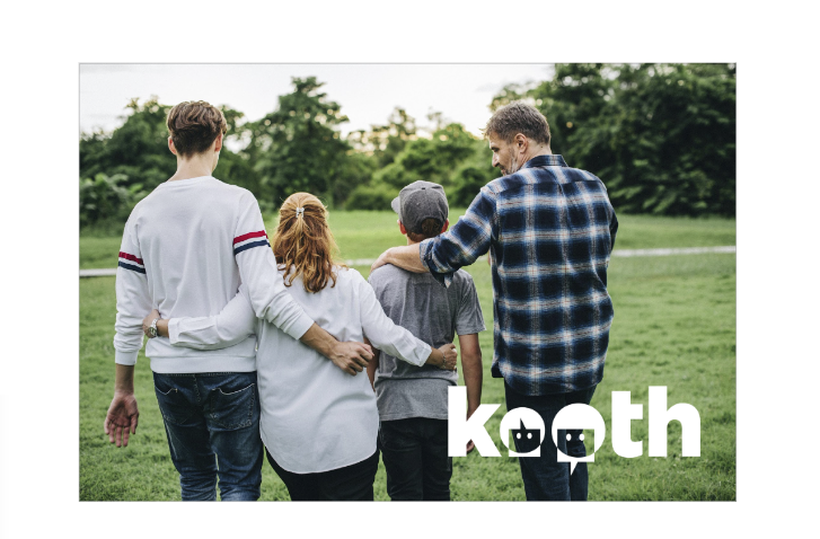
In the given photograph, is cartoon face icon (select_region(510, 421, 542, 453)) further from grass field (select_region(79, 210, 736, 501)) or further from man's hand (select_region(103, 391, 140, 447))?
man's hand (select_region(103, 391, 140, 447))

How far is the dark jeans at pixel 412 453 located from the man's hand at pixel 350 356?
294 mm

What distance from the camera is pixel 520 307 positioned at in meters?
2.30

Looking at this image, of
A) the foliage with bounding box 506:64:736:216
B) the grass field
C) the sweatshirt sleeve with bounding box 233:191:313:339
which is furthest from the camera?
the foliage with bounding box 506:64:736:216

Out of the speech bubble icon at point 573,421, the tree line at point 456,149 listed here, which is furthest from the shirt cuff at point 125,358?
the tree line at point 456,149

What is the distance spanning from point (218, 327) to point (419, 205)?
81 cm

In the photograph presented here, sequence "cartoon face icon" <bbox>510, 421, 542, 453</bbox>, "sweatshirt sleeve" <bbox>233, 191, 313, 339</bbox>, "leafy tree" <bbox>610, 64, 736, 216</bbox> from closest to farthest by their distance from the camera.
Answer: "sweatshirt sleeve" <bbox>233, 191, 313, 339</bbox>, "cartoon face icon" <bbox>510, 421, 542, 453</bbox>, "leafy tree" <bbox>610, 64, 736, 216</bbox>

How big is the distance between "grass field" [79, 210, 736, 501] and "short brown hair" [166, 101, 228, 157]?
1.29 ft

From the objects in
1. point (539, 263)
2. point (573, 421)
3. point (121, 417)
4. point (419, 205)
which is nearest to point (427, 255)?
point (419, 205)

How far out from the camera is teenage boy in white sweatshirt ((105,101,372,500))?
2.19 meters

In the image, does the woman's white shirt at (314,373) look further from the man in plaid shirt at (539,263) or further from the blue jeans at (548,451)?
the blue jeans at (548,451)

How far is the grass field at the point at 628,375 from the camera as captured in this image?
3639 mm

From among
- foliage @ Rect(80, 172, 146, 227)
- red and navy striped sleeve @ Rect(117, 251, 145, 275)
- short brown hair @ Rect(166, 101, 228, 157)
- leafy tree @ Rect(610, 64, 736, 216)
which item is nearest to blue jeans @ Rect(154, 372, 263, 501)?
red and navy striped sleeve @ Rect(117, 251, 145, 275)
